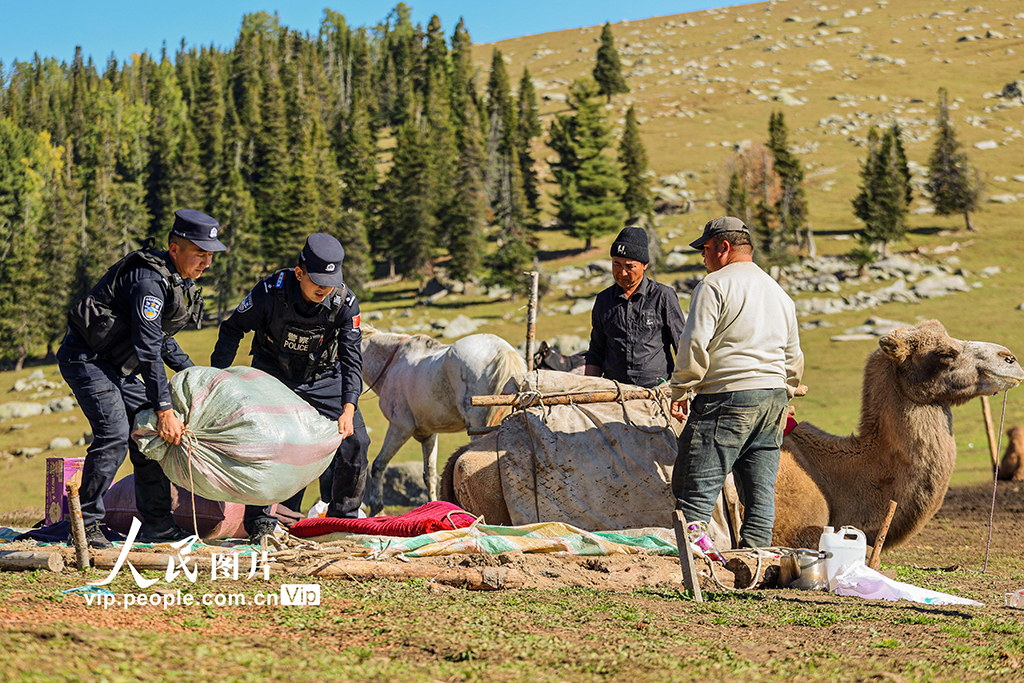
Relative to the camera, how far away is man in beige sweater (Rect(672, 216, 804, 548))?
5395 millimetres

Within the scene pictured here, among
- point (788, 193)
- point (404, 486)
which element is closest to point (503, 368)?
point (404, 486)

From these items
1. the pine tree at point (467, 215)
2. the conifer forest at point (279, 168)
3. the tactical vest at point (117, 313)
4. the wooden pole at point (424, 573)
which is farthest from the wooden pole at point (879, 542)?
the pine tree at point (467, 215)

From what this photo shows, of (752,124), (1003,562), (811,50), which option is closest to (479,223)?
(752,124)

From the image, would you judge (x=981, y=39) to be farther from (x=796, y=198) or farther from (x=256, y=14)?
(x=256, y=14)

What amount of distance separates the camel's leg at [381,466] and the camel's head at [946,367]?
6066 millimetres

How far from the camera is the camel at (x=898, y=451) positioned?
20.5 feet

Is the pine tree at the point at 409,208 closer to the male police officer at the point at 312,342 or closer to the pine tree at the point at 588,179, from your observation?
the pine tree at the point at 588,179

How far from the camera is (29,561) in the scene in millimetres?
4883

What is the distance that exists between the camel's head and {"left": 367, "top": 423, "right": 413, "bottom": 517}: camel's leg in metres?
6.07

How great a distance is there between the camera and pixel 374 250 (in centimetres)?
5472

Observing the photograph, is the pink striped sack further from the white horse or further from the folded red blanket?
the white horse

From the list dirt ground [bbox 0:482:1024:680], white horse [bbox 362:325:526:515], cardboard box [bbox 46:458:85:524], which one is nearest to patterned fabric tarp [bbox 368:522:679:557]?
dirt ground [bbox 0:482:1024:680]

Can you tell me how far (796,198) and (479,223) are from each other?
16.7m

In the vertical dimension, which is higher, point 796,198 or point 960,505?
point 796,198
